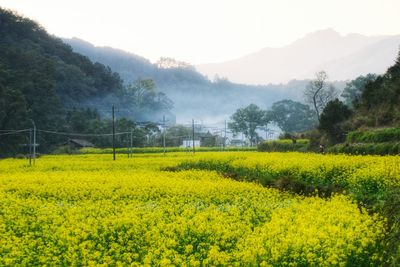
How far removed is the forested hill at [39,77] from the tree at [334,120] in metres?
34.7

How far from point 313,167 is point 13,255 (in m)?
13.7

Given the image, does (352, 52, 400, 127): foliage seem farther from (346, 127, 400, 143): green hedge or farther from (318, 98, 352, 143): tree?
(346, 127, 400, 143): green hedge

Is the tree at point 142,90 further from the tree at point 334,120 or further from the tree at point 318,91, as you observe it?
the tree at point 334,120

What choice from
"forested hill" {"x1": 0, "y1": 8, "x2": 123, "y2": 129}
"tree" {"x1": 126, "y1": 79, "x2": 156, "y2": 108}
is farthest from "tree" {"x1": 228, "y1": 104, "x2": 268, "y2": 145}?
"tree" {"x1": 126, "y1": 79, "x2": 156, "y2": 108}

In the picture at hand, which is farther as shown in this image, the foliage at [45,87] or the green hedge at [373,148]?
the foliage at [45,87]

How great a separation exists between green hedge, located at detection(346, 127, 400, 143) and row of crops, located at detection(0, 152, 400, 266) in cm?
815

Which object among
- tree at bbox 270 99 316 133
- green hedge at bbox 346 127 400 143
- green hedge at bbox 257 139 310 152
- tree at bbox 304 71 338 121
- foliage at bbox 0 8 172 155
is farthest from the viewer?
tree at bbox 270 99 316 133

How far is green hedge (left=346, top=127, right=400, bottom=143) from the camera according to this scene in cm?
2779


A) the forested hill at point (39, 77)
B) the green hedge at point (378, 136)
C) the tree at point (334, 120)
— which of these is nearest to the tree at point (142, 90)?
the forested hill at point (39, 77)

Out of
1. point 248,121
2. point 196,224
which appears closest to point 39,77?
point 248,121

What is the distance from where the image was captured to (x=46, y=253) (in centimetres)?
967

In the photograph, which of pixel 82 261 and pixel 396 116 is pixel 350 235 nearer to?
pixel 82 261

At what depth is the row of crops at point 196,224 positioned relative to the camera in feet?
29.1

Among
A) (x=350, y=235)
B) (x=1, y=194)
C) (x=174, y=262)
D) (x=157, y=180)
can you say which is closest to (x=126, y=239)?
(x=174, y=262)
